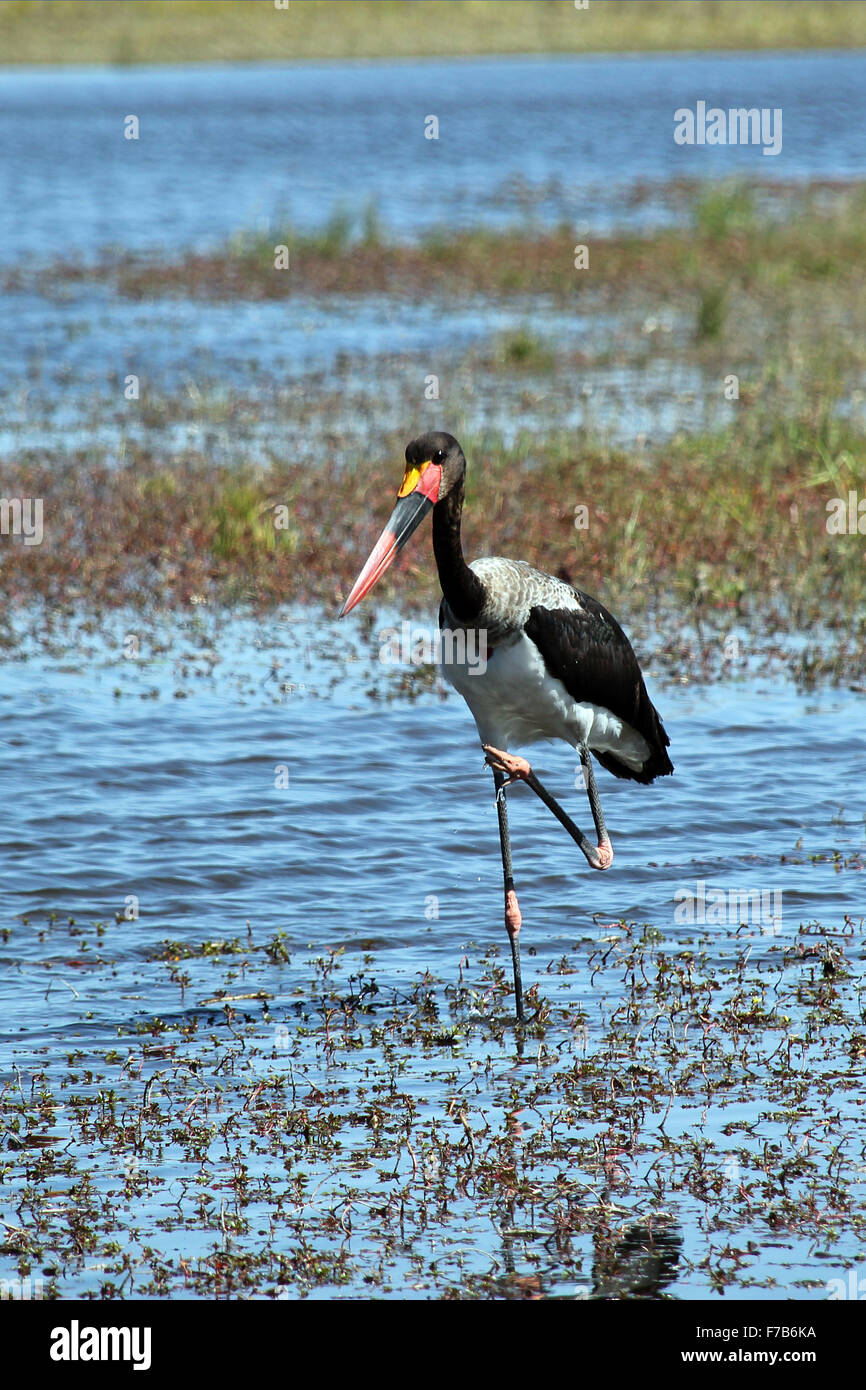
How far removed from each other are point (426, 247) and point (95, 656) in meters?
13.8

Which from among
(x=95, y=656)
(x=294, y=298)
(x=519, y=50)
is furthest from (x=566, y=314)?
(x=519, y=50)

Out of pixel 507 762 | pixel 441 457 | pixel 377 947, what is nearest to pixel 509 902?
pixel 507 762

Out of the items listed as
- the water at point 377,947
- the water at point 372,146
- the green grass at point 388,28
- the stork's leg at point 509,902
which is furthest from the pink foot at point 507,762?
the green grass at point 388,28

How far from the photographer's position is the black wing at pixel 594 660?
6.06 m

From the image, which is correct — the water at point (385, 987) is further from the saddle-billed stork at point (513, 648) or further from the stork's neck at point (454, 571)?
the stork's neck at point (454, 571)

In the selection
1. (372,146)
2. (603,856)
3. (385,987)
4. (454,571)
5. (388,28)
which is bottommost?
(385,987)

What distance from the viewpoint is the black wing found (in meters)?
6.06

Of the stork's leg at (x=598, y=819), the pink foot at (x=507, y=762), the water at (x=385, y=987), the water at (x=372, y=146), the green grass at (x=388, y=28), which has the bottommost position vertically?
the water at (x=385, y=987)

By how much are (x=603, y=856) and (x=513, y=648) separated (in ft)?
3.16

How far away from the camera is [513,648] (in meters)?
6.01

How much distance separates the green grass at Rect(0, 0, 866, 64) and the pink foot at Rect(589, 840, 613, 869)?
2110 inches

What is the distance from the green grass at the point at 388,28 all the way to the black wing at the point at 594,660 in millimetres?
53428

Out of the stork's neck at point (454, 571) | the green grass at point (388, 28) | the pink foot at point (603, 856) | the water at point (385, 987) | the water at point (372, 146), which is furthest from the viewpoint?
the green grass at point (388, 28)

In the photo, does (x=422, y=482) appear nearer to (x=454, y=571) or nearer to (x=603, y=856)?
(x=454, y=571)
